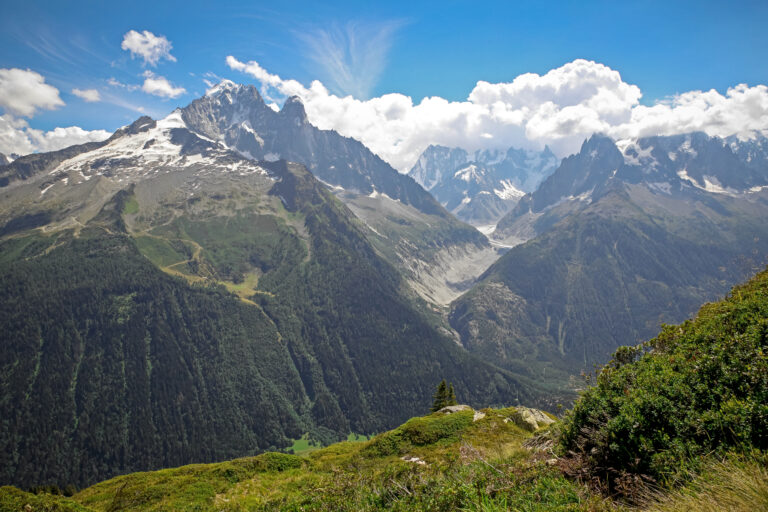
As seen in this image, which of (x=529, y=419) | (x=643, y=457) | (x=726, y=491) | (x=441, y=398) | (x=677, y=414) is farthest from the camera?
(x=441, y=398)

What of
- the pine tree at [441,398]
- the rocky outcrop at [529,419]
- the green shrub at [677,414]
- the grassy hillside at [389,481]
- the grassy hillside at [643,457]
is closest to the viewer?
the grassy hillside at [643,457]

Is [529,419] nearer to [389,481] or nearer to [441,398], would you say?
[389,481]

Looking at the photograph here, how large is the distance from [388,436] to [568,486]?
88.1ft

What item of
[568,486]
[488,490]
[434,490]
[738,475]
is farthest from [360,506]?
[738,475]

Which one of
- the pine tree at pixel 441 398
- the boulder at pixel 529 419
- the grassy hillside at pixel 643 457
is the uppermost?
the grassy hillside at pixel 643 457

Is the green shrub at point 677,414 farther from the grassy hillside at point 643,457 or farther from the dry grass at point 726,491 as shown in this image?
the dry grass at point 726,491

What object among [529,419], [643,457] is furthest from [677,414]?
[529,419]

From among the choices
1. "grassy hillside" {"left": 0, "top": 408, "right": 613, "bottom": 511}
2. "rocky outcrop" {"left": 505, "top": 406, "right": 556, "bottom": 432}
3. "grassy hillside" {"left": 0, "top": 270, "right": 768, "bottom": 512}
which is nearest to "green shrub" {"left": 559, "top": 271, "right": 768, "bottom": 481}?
"grassy hillside" {"left": 0, "top": 270, "right": 768, "bottom": 512}

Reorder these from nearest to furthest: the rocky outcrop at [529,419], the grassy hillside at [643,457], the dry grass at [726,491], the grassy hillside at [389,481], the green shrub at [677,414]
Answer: the dry grass at [726,491] → the grassy hillside at [643,457] → the green shrub at [677,414] → the grassy hillside at [389,481] → the rocky outcrop at [529,419]

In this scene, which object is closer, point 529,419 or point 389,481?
point 389,481

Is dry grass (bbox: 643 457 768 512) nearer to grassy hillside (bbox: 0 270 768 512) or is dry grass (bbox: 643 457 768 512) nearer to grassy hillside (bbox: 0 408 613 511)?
grassy hillside (bbox: 0 270 768 512)

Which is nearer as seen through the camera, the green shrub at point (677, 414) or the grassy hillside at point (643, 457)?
→ the grassy hillside at point (643, 457)

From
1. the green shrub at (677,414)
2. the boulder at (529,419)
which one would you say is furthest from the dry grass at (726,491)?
the boulder at (529,419)

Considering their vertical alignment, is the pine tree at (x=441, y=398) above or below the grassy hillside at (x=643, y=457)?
below
